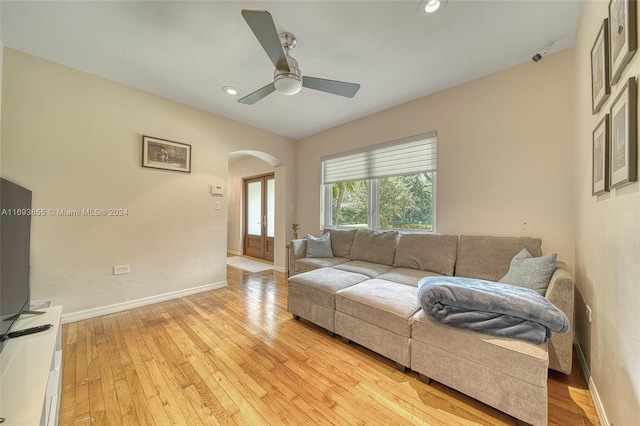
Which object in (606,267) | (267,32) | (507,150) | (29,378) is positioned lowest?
(29,378)

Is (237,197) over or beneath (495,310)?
over

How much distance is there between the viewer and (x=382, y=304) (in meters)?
1.71

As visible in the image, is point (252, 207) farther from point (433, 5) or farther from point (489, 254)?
point (433, 5)

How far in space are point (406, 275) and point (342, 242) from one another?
1.23 metres

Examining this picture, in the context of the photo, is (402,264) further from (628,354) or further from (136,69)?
(136,69)

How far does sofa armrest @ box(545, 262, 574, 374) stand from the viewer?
1.46 meters

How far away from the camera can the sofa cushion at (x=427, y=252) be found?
247cm

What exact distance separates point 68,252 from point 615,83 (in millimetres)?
4376

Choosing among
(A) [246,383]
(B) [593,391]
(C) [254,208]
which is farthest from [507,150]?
(C) [254,208]

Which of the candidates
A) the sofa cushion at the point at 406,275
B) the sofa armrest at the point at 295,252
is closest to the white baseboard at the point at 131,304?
the sofa armrest at the point at 295,252

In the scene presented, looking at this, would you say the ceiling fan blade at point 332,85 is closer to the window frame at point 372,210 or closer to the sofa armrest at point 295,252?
the window frame at point 372,210

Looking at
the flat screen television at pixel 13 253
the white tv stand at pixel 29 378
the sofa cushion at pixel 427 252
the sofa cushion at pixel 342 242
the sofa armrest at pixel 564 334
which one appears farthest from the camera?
the sofa cushion at pixel 342 242

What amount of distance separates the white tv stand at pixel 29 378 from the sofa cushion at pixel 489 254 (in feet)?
9.67

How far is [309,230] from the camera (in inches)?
169
